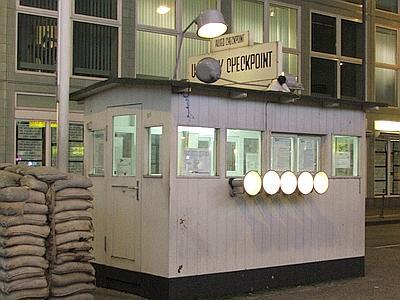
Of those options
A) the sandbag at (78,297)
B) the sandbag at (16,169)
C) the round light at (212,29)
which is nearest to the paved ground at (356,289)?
the sandbag at (78,297)

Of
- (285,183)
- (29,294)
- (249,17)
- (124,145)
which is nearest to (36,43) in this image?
(249,17)

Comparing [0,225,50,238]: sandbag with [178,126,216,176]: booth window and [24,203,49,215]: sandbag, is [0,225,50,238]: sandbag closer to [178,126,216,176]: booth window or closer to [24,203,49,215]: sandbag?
[24,203,49,215]: sandbag

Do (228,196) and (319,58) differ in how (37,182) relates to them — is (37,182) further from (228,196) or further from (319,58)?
(319,58)

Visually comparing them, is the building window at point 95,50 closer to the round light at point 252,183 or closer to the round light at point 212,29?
the round light at point 212,29

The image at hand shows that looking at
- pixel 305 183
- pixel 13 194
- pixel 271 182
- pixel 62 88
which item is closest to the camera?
pixel 13 194

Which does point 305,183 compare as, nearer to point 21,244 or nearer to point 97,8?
point 21,244

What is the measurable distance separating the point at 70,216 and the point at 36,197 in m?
0.46

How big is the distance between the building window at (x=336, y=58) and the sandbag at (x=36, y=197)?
1836 cm

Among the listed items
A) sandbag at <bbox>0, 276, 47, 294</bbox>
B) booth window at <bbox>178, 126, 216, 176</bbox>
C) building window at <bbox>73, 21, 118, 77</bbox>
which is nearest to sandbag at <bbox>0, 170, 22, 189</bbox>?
sandbag at <bbox>0, 276, 47, 294</bbox>

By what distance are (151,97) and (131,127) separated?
0.65 metres

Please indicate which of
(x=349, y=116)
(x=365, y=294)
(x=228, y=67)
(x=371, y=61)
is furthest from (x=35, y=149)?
(x=371, y=61)

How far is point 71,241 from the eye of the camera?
8078mm

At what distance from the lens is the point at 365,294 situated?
9.79 m

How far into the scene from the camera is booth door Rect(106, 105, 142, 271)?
30.7 feet
